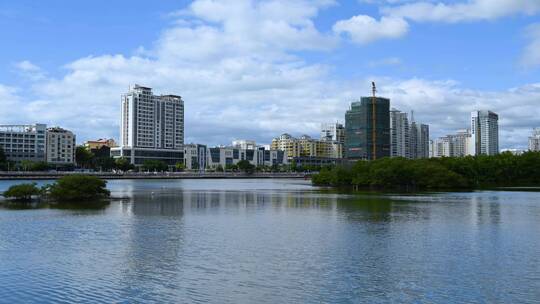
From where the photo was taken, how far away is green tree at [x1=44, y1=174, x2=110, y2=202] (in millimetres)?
66562

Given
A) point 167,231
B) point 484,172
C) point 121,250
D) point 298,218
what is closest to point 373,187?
point 484,172

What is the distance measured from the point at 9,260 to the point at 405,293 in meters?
19.0

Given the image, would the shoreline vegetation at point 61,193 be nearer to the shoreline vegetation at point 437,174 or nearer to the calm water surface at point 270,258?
the calm water surface at point 270,258

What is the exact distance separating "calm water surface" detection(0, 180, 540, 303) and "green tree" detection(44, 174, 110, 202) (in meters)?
18.3

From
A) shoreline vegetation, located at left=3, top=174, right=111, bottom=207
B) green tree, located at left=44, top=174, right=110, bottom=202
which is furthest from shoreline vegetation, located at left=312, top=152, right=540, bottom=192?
shoreline vegetation, located at left=3, top=174, right=111, bottom=207

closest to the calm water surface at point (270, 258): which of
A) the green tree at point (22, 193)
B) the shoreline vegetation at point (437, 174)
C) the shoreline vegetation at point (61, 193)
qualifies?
the shoreline vegetation at point (61, 193)

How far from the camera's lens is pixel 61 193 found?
Answer: 66.4m

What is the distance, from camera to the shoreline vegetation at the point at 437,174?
102 metres

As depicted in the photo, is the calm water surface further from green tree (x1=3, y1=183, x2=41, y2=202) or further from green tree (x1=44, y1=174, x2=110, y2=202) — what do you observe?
green tree (x1=3, y1=183, x2=41, y2=202)

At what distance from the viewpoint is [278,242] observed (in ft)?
110

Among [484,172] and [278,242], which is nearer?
[278,242]

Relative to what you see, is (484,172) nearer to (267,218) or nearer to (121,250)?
(267,218)

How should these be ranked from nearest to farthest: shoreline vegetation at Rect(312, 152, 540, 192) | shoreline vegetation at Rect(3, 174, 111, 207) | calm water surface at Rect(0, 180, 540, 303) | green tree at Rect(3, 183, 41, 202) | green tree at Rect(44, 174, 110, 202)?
calm water surface at Rect(0, 180, 540, 303) < shoreline vegetation at Rect(3, 174, 111, 207) < green tree at Rect(3, 183, 41, 202) < green tree at Rect(44, 174, 110, 202) < shoreline vegetation at Rect(312, 152, 540, 192)

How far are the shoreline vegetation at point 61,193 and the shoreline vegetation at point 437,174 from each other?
50.0 meters
